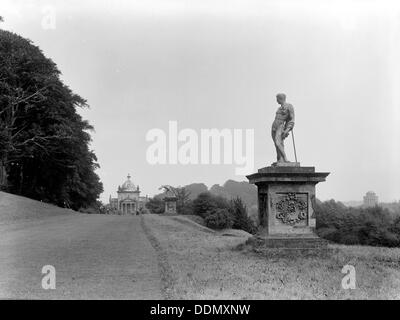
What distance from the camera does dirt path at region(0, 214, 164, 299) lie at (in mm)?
6871

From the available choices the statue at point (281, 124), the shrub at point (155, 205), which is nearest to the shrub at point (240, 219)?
the shrub at point (155, 205)

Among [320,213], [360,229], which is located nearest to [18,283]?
[360,229]

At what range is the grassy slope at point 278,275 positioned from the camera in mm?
6926

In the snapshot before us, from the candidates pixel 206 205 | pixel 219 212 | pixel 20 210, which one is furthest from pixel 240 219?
pixel 20 210

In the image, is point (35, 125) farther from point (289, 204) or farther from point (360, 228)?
point (360, 228)

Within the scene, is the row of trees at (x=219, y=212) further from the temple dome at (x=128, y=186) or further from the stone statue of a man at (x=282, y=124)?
the temple dome at (x=128, y=186)

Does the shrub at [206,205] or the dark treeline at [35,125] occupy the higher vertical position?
the dark treeline at [35,125]

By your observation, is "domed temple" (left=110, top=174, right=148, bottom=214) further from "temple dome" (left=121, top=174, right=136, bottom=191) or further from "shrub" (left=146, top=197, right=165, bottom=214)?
"shrub" (left=146, top=197, right=165, bottom=214)

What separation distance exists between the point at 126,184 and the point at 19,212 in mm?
96645

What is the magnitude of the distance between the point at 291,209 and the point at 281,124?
2.34 m

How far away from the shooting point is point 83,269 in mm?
9133

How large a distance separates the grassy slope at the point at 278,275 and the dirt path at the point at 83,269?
1.94ft

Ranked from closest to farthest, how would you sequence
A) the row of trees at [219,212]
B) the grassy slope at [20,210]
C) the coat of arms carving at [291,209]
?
the coat of arms carving at [291,209] < the grassy slope at [20,210] < the row of trees at [219,212]
